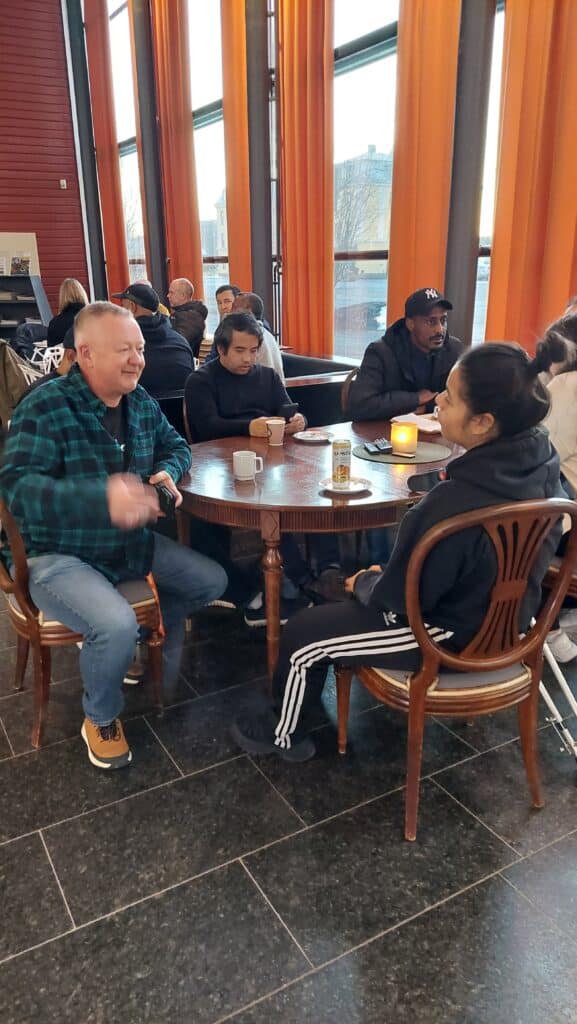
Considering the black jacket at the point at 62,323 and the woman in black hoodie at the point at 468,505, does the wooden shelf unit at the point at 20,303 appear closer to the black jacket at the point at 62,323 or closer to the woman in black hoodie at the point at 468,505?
the black jacket at the point at 62,323

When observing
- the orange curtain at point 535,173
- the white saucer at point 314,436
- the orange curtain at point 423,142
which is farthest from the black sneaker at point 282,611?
the orange curtain at point 423,142

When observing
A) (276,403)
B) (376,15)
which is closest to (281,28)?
(376,15)

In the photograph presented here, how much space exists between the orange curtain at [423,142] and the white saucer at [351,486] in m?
2.08

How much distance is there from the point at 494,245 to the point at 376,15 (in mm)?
1992

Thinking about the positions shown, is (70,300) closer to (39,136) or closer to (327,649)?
(327,649)

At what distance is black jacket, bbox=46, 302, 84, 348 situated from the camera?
434 centimetres

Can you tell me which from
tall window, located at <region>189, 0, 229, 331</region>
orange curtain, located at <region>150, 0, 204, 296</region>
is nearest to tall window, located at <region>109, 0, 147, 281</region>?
orange curtain, located at <region>150, 0, 204, 296</region>

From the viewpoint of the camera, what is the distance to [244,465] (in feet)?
6.72

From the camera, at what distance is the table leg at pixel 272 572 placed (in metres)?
1.91

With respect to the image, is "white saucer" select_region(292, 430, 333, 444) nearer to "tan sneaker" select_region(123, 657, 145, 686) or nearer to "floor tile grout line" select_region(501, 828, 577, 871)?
"tan sneaker" select_region(123, 657, 145, 686)

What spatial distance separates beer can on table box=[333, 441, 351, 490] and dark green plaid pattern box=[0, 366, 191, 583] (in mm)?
555

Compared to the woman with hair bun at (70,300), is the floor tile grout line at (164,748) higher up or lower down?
lower down

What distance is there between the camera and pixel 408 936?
137 centimetres

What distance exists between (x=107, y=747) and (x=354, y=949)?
32.4 inches
